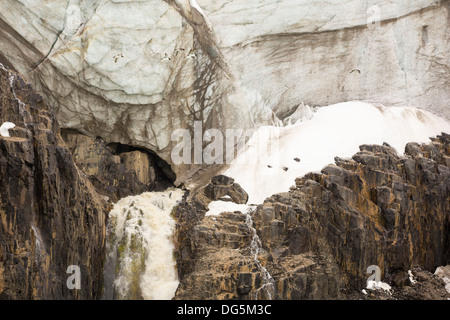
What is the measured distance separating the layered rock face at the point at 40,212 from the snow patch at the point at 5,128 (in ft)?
0.63

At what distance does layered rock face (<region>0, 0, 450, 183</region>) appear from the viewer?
2178cm

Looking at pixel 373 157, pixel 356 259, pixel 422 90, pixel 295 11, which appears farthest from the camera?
pixel 422 90

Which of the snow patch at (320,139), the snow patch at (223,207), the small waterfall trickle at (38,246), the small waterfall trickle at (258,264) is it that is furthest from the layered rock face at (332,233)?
the small waterfall trickle at (38,246)

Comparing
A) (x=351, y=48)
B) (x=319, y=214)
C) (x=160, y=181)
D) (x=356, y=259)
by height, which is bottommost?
(x=356, y=259)

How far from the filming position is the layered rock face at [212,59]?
21.8m

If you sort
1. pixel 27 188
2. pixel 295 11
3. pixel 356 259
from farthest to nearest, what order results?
pixel 295 11 → pixel 356 259 → pixel 27 188

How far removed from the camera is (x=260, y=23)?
27.7m

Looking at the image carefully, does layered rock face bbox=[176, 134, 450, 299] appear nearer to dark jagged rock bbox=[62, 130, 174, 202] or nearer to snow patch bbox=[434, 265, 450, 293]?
snow patch bbox=[434, 265, 450, 293]

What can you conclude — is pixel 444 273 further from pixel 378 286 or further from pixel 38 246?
pixel 38 246

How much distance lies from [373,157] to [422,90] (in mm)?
10537

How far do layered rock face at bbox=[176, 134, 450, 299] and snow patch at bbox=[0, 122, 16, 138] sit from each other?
8.69 metres

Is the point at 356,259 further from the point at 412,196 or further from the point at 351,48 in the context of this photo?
the point at 351,48

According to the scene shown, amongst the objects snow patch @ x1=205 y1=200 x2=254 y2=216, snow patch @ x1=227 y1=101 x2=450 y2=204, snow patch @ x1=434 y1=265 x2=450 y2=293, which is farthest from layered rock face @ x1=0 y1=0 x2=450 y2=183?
snow patch @ x1=434 y1=265 x2=450 y2=293

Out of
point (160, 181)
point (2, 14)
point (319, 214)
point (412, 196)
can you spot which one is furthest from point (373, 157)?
point (2, 14)
